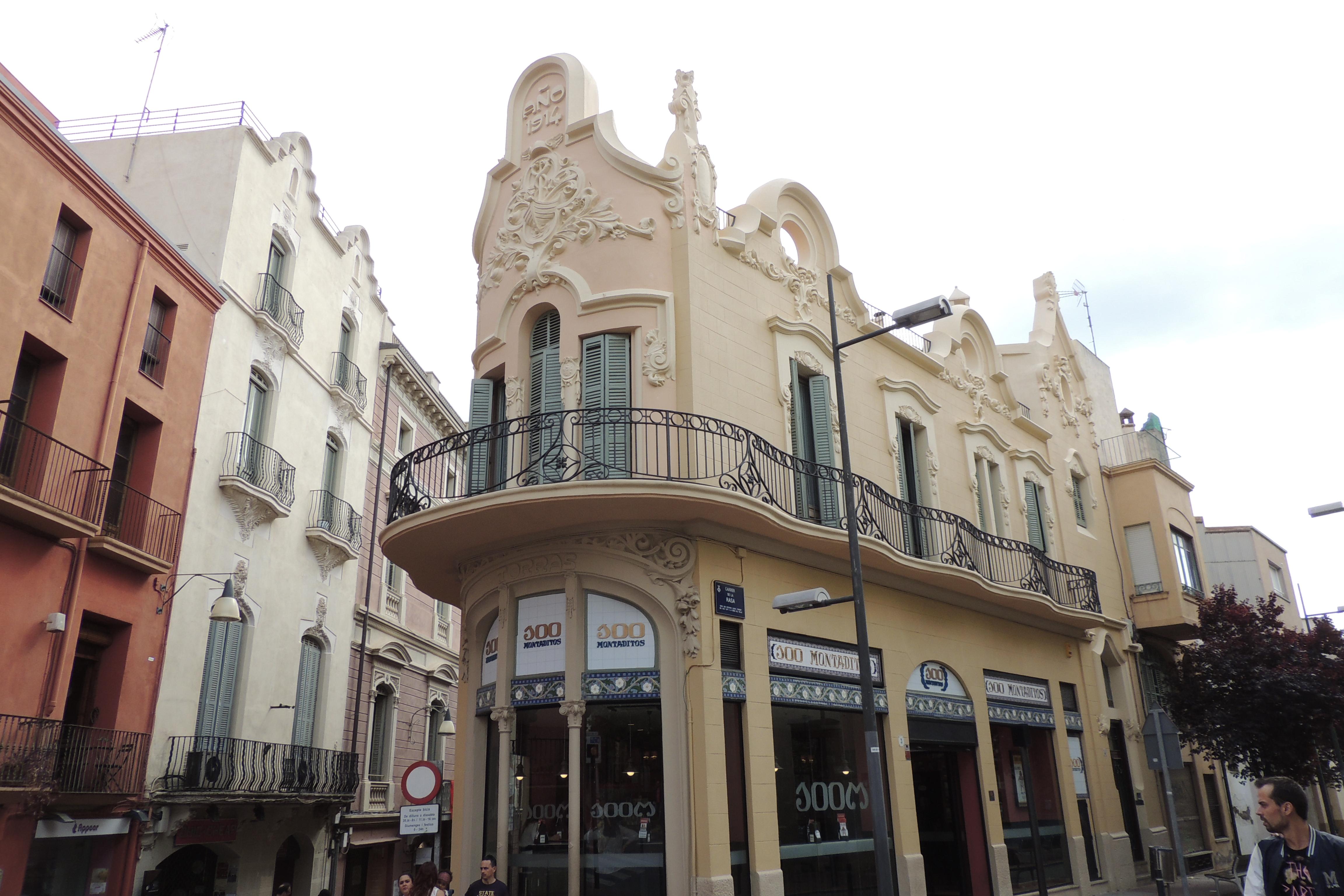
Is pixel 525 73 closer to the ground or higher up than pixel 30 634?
higher up

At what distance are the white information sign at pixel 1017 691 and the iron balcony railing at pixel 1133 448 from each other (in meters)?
8.30

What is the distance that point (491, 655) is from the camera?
528 inches

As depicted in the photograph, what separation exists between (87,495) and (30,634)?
2.19m

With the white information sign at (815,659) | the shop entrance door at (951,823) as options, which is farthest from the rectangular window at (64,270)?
the shop entrance door at (951,823)

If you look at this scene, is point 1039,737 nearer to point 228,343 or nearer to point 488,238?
point 488,238

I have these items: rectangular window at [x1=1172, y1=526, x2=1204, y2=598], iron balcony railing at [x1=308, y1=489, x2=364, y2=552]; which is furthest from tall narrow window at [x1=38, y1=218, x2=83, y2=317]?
rectangular window at [x1=1172, y1=526, x2=1204, y2=598]

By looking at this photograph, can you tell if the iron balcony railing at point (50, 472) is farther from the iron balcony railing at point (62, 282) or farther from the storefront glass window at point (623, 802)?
the storefront glass window at point (623, 802)

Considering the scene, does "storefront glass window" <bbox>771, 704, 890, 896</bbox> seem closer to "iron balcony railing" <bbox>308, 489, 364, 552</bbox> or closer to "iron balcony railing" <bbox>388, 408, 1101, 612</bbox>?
"iron balcony railing" <bbox>388, 408, 1101, 612</bbox>

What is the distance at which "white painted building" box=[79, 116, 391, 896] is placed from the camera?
1783 centimetres

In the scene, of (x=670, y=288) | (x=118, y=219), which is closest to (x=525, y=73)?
(x=670, y=288)

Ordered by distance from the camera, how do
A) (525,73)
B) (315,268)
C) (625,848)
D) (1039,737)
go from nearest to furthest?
(625,848), (525,73), (1039,737), (315,268)

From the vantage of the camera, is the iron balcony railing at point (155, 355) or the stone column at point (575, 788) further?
the iron balcony railing at point (155, 355)

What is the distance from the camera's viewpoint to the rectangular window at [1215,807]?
2333 centimetres

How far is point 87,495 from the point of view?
14914 millimetres
